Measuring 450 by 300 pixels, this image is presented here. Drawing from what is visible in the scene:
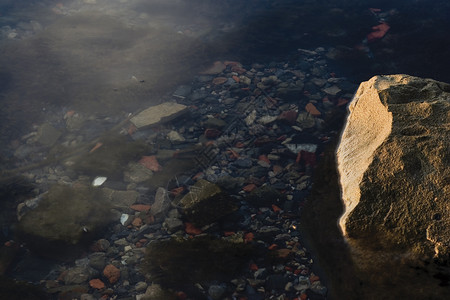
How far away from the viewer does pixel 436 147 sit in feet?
9.11

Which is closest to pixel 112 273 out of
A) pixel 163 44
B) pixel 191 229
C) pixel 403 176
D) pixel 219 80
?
pixel 191 229

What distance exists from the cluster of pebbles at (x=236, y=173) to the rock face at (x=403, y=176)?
76 centimetres

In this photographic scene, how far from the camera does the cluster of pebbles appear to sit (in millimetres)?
3326

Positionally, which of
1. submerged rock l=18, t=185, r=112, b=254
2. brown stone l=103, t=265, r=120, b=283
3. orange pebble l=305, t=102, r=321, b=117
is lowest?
brown stone l=103, t=265, r=120, b=283

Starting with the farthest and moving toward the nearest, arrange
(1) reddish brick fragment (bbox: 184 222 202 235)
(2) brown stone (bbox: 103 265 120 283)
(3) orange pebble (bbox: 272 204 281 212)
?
1. (3) orange pebble (bbox: 272 204 281 212)
2. (1) reddish brick fragment (bbox: 184 222 202 235)
3. (2) brown stone (bbox: 103 265 120 283)

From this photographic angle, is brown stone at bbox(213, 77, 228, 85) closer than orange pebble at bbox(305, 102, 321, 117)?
No

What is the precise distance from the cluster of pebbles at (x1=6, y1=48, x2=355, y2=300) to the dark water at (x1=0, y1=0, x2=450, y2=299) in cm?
43

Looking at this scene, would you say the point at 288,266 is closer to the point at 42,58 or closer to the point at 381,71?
the point at 381,71

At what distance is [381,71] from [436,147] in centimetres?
382

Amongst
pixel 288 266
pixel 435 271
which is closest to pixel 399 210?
pixel 435 271

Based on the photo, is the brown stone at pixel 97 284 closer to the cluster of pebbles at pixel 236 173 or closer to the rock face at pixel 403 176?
the cluster of pebbles at pixel 236 173

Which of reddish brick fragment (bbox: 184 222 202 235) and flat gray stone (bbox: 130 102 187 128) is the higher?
flat gray stone (bbox: 130 102 187 128)

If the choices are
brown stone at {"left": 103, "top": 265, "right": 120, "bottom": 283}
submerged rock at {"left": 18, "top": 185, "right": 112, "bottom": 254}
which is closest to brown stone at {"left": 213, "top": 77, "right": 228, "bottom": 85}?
submerged rock at {"left": 18, "top": 185, "right": 112, "bottom": 254}

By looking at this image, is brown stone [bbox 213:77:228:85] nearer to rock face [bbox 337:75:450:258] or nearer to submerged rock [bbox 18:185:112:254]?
submerged rock [bbox 18:185:112:254]
